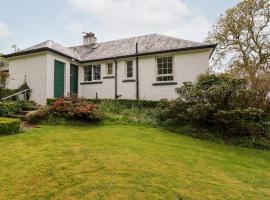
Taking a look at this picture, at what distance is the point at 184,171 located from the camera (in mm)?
4980

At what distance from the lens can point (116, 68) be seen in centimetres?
1609

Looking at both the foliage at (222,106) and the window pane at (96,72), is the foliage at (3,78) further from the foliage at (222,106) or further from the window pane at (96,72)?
the foliage at (222,106)

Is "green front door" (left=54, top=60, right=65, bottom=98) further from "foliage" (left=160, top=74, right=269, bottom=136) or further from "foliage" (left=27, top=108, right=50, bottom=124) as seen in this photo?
"foliage" (left=160, top=74, right=269, bottom=136)

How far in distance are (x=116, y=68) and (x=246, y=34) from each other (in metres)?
12.5

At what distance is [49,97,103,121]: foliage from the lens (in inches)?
424

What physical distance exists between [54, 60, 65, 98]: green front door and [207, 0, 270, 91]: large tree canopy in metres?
13.7

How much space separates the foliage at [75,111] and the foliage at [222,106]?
349 cm

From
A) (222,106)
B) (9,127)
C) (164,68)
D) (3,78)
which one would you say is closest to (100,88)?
(164,68)

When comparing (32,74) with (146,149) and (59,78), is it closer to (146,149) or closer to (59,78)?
(59,78)

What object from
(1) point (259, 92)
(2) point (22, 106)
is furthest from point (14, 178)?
(1) point (259, 92)

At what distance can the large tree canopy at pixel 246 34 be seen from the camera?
19625mm

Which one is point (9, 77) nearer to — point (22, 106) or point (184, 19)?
point (22, 106)

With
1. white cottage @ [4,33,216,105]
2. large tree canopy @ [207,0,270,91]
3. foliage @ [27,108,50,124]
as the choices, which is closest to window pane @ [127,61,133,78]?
white cottage @ [4,33,216,105]

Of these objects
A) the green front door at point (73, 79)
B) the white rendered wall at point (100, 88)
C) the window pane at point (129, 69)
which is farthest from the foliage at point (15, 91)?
the window pane at point (129, 69)
